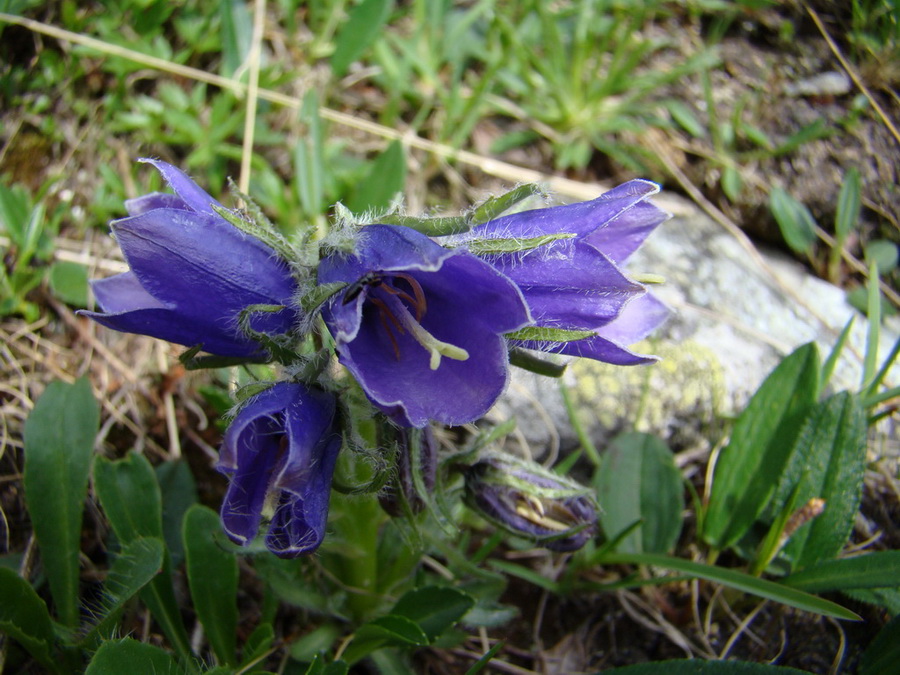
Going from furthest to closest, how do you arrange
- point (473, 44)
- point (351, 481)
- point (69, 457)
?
point (473, 44)
point (69, 457)
point (351, 481)

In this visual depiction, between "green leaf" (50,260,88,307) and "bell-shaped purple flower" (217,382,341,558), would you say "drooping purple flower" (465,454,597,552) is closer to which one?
"bell-shaped purple flower" (217,382,341,558)

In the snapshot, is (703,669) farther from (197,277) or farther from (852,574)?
(197,277)

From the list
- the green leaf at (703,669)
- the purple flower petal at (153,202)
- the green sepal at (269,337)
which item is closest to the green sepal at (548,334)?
the green sepal at (269,337)

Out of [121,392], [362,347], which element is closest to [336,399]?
[362,347]

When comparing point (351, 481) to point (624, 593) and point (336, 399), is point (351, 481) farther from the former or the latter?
point (624, 593)

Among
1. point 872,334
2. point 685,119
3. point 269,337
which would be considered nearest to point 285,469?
point 269,337

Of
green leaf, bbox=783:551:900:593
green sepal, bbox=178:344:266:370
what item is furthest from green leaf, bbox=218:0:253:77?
green leaf, bbox=783:551:900:593
